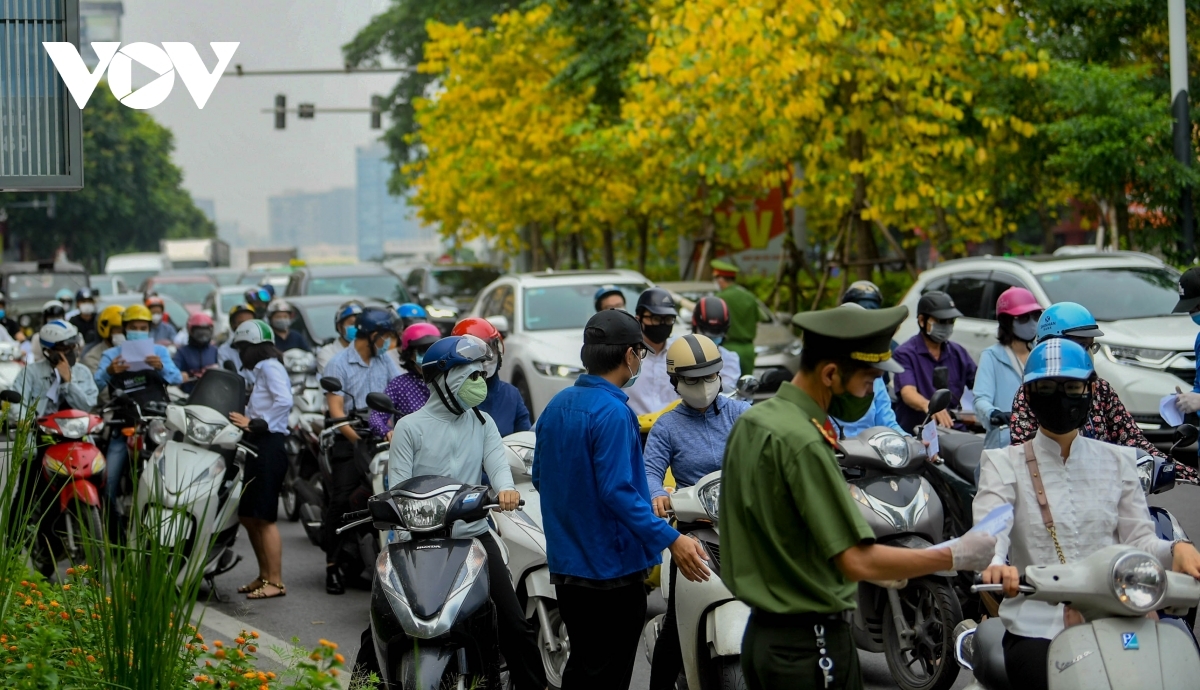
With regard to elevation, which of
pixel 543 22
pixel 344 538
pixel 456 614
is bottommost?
pixel 344 538

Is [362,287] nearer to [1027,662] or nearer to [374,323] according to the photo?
[374,323]

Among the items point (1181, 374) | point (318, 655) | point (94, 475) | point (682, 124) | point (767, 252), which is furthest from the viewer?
point (767, 252)

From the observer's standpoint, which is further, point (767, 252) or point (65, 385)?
point (767, 252)

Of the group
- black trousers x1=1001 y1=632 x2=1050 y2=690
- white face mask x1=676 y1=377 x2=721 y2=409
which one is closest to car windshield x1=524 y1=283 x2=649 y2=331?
white face mask x1=676 y1=377 x2=721 y2=409

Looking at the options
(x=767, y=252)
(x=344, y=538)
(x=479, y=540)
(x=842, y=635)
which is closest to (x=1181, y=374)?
(x=344, y=538)

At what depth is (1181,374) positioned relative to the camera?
11484 millimetres

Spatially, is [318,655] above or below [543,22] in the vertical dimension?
below

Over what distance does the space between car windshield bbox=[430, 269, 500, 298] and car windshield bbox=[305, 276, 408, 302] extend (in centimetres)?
585

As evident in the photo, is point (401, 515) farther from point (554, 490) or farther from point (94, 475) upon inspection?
point (94, 475)

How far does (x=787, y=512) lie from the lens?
3.57 metres

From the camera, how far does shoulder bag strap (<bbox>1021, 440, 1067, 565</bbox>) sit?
4.27 metres

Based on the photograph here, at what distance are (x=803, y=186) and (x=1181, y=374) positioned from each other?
8882 mm

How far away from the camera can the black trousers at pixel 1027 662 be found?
403cm

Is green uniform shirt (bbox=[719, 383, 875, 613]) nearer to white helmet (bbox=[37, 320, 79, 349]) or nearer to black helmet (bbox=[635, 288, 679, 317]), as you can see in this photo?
black helmet (bbox=[635, 288, 679, 317])
